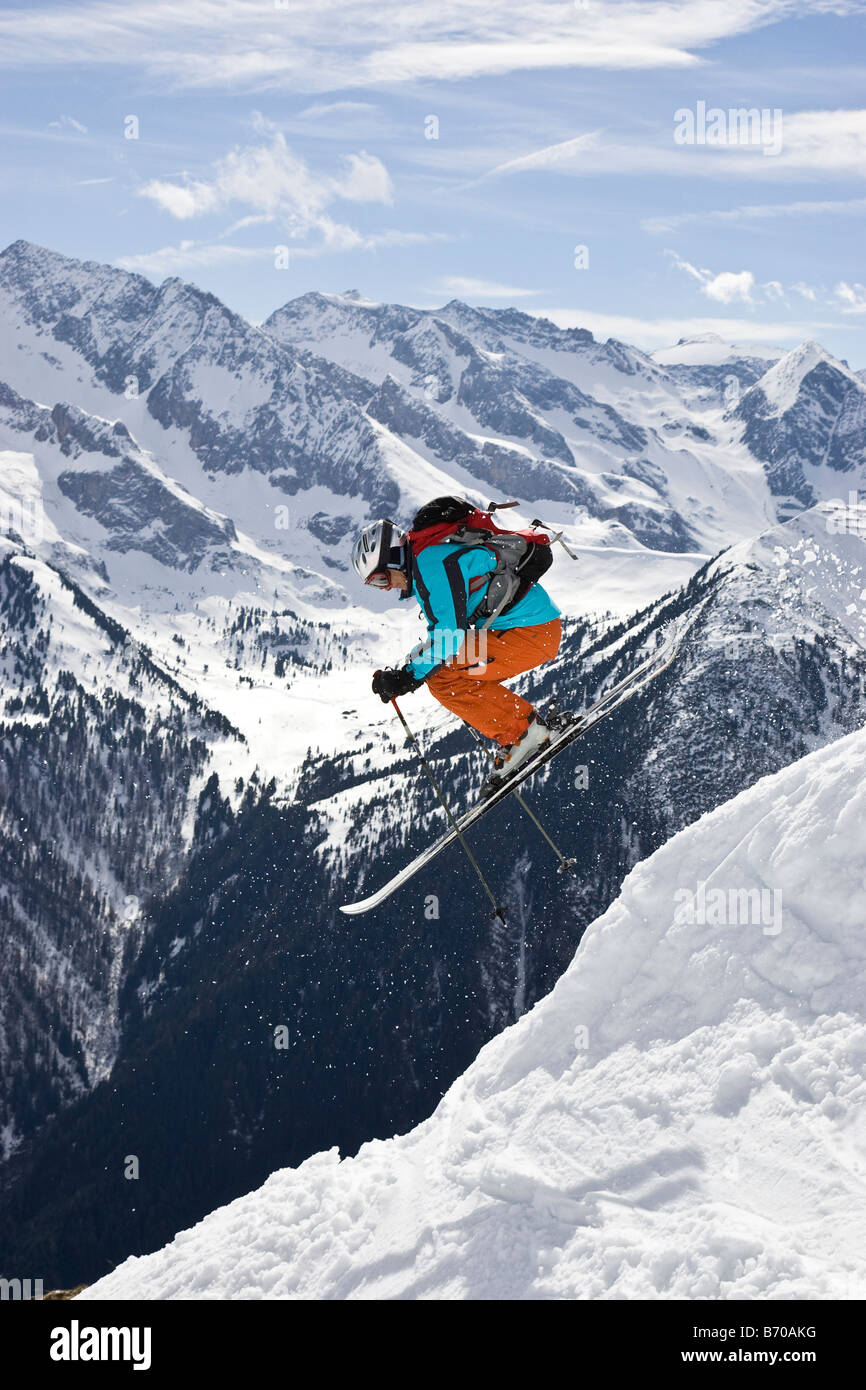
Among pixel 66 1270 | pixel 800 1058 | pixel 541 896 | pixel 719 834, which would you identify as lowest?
pixel 66 1270

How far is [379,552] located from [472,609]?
1.53 meters

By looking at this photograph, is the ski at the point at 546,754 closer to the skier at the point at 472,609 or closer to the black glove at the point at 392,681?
the skier at the point at 472,609

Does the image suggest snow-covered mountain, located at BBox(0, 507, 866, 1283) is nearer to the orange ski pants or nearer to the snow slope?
the orange ski pants

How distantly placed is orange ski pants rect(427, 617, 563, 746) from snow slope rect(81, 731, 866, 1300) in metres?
3.07

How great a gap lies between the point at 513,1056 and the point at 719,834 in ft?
11.5

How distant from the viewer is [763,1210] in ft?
29.2

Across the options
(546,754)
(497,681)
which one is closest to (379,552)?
(497,681)

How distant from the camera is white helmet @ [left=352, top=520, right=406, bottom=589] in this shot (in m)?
12.5

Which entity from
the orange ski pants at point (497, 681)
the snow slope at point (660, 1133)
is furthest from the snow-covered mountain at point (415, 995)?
the snow slope at point (660, 1133)

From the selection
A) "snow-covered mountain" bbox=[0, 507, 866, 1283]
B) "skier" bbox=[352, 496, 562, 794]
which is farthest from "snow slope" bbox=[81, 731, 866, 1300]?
"snow-covered mountain" bbox=[0, 507, 866, 1283]
